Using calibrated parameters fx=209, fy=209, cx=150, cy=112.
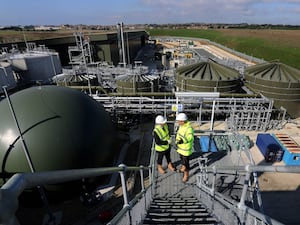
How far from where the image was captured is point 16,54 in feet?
84.2

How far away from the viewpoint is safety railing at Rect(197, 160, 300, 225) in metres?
2.31

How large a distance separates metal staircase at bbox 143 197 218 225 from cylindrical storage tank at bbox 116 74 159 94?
13.0 m

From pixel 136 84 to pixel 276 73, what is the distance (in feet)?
40.0

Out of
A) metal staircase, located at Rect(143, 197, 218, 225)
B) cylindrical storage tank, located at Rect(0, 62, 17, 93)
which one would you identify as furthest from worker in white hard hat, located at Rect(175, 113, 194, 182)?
cylindrical storage tank, located at Rect(0, 62, 17, 93)

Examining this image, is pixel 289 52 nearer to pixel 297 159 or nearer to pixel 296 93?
pixel 296 93

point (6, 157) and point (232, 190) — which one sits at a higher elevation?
point (6, 157)

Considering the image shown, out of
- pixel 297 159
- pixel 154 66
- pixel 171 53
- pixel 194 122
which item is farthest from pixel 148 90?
pixel 171 53

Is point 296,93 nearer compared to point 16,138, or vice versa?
point 16,138

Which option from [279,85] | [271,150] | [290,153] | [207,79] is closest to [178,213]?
[271,150]

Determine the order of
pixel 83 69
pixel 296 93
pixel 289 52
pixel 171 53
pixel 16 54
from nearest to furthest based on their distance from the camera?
pixel 296 93, pixel 83 69, pixel 16 54, pixel 289 52, pixel 171 53

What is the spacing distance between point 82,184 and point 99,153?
4.88 ft

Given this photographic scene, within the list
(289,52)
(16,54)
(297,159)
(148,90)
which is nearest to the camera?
(297,159)

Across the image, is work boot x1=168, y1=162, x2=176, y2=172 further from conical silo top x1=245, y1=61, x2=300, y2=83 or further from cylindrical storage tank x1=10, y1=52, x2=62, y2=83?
cylindrical storage tank x1=10, y1=52, x2=62, y2=83

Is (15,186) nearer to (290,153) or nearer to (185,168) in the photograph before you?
(185,168)
